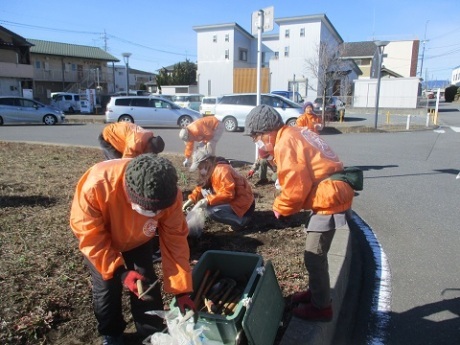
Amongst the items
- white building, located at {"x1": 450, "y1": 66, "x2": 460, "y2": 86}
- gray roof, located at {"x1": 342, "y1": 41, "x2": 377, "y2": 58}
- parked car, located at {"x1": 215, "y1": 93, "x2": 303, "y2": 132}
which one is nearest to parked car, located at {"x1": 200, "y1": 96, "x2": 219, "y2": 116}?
parked car, located at {"x1": 215, "y1": 93, "x2": 303, "y2": 132}

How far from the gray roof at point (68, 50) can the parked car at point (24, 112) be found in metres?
22.0

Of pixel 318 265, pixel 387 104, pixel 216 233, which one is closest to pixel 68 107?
pixel 387 104

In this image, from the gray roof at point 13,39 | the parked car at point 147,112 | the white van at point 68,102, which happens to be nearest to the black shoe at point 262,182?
the parked car at point 147,112

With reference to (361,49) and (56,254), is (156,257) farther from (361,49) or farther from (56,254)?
(361,49)

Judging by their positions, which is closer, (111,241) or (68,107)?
(111,241)

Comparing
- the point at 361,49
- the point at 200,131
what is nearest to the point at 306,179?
the point at 200,131

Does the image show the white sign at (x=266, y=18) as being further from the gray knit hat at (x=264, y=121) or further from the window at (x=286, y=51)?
the window at (x=286, y=51)

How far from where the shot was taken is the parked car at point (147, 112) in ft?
59.4

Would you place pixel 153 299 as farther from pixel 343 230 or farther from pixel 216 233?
pixel 343 230

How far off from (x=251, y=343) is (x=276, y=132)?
1.39 m

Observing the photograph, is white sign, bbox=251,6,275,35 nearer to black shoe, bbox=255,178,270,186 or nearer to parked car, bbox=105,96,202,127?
black shoe, bbox=255,178,270,186

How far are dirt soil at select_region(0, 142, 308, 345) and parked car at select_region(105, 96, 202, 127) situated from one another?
11.7m

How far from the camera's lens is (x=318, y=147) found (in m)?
2.55

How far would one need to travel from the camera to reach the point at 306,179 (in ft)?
7.91
